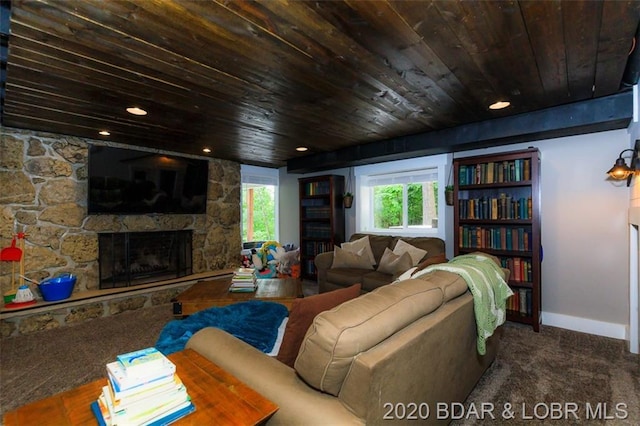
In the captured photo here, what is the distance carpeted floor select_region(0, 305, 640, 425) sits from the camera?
1.87 metres

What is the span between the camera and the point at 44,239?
3461 mm

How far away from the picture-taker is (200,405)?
3.39 ft

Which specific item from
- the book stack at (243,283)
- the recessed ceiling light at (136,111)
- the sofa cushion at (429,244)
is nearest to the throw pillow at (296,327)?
the book stack at (243,283)

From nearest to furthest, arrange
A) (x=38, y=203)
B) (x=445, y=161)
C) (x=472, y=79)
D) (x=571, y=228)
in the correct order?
1. (x=472, y=79)
2. (x=571, y=228)
3. (x=38, y=203)
4. (x=445, y=161)

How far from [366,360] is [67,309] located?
12.5ft

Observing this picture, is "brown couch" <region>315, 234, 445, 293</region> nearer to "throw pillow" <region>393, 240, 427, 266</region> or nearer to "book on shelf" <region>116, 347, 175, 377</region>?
"throw pillow" <region>393, 240, 427, 266</region>

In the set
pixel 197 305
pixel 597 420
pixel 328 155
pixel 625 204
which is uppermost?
pixel 328 155

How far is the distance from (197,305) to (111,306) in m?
1.60

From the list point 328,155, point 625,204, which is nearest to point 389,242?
point 328,155

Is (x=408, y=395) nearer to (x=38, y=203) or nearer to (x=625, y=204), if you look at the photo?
(x=625, y=204)

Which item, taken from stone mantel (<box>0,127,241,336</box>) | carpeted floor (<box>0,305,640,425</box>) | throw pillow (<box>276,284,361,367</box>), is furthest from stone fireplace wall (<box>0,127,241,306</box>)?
throw pillow (<box>276,284,361,367</box>)

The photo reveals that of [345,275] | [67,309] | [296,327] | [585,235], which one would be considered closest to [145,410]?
[296,327]

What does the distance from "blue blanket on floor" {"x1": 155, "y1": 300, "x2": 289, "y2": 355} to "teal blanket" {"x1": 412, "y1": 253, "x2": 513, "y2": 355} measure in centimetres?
110

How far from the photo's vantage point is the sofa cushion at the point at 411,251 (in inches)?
143
